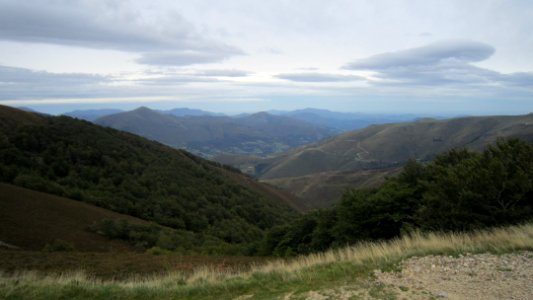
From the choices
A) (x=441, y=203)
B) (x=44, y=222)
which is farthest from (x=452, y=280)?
(x=44, y=222)

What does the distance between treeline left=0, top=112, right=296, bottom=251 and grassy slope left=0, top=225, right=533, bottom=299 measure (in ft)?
71.5

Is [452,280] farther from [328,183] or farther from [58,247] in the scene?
[328,183]

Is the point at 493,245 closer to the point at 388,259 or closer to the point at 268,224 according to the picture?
the point at 388,259

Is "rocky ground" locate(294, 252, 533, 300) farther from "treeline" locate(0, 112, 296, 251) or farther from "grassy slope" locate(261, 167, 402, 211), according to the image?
"grassy slope" locate(261, 167, 402, 211)

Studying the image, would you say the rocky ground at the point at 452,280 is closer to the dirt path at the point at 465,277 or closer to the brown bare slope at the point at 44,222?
the dirt path at the point at 465,277

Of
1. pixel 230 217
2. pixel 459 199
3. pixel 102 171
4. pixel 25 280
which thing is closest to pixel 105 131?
pixel 102 171

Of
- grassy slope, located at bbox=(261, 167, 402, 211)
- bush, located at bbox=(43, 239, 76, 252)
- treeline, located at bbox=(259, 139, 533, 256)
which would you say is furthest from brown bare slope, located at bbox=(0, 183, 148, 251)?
grassy slope, located at bbox=(261, 167, 402, 211)

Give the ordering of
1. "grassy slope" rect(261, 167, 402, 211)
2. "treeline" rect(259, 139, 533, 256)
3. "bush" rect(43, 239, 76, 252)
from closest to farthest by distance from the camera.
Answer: "treeline" rect(259, 139, 533, 256), "bush" rect(43, 239, 76, 252), "grassy slope" rect(261, 167, 402, 211)

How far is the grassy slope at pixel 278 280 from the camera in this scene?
26.5 feet

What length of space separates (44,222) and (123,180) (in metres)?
19.4

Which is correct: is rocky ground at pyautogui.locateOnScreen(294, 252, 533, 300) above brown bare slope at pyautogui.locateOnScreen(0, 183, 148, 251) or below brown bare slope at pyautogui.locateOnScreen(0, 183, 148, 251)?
above

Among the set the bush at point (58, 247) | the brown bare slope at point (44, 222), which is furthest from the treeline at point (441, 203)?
the brown bare slope at point (44, 222)

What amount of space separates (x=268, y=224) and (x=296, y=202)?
35.4m

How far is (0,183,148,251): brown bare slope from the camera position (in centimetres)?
2088
